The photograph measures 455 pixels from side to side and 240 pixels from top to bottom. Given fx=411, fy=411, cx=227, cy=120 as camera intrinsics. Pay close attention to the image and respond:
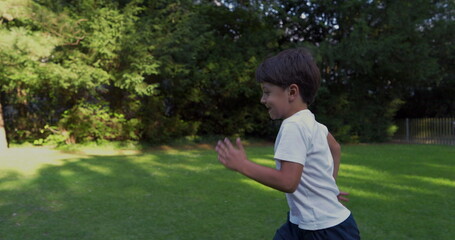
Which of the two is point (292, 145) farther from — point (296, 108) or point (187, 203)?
point (187, 203)

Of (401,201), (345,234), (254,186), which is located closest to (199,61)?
(254,186)

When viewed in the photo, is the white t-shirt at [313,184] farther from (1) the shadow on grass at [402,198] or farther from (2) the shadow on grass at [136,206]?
(1) the shadow on grass at [402,198]

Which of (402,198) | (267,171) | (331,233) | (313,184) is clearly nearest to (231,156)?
(267,171)

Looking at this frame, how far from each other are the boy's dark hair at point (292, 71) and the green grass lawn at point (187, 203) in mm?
2785

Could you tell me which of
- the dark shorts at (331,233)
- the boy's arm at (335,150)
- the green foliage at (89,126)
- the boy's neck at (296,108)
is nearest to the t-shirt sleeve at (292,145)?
the boy's neck at (296,108)

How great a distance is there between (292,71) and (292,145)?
387 mm

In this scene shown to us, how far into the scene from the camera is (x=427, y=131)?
77.3ft

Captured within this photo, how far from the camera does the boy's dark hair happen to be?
2.09m

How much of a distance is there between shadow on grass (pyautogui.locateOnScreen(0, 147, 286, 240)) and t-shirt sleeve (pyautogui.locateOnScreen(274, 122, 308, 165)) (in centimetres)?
276

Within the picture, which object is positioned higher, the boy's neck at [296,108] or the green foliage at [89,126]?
the boy's neck at [296,108]

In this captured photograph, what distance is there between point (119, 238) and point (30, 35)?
460 inches

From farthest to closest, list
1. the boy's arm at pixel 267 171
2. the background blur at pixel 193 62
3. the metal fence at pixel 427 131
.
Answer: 1. the metal fence at pixel 427 131
2. the background blur at pixel 193 62
3. the boy's arm at pixel 267 171

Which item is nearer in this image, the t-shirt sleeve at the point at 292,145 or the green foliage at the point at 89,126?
the t-shirt sleeve at the point at 292,145

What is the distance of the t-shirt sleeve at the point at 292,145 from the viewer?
1.96 meters
